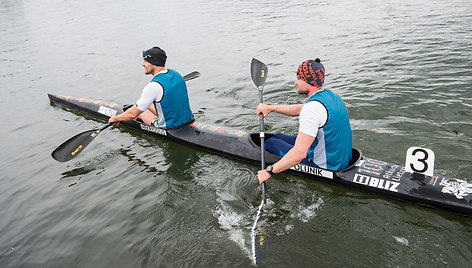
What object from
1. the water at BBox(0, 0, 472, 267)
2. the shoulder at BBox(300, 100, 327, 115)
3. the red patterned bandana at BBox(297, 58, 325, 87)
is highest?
the red patterned bandana at BBox(297, 58, 325, 87)

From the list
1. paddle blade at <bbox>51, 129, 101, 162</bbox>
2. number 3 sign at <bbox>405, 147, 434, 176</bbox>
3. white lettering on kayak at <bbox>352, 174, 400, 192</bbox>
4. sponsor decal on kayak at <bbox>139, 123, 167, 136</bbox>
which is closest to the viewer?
number 3 sign at <bbox>405, 147, 434, 176</bbox>

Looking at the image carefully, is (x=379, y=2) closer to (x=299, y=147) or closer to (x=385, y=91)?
(x=385, y=91)

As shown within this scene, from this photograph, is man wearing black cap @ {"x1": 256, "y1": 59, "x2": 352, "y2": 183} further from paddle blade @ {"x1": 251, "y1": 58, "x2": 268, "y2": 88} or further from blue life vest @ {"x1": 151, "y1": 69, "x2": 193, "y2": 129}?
blue life vest @ {"x1": 151, "y1": 69, "x2": 193, "y2": 129}

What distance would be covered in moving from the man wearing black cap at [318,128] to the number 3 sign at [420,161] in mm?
801

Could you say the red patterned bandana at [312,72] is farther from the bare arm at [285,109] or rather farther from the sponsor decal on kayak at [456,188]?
the sponsor decal on kayak at [456,188]

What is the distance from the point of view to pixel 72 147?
6840 mm

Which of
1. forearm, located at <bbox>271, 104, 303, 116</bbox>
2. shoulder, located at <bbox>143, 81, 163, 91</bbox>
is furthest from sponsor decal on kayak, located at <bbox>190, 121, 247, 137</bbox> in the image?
shoulder, located at <bbox>143, 81, 163, 91</bbox>

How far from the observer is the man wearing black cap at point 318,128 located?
4266 mm

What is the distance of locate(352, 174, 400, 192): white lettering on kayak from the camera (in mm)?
4668

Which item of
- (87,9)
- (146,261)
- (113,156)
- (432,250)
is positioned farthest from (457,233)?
(87,9)

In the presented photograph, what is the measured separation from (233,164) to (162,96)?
6.21 ft

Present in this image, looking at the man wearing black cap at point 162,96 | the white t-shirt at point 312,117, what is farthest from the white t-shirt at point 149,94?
the white t-shirt at point 312,117

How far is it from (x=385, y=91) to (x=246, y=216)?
18.2 feet

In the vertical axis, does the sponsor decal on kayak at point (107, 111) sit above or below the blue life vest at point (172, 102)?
below
